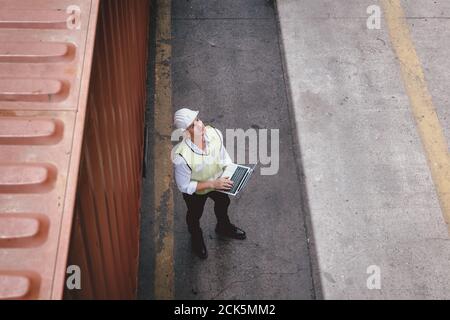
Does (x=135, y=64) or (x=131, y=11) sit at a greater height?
(x=131, y=11)

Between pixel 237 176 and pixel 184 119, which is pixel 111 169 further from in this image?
pixel 237 176

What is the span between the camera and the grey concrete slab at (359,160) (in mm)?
5586

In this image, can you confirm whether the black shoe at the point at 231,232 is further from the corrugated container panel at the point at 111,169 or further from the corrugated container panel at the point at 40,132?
the corrugated container panel at the point at 40,132

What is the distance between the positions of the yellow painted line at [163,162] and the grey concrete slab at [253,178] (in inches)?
3.4

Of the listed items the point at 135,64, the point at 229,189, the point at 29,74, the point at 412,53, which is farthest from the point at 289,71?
the point at 29,74

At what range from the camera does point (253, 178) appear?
6.31 m

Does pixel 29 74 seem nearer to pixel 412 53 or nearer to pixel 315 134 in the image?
pixel 315 134

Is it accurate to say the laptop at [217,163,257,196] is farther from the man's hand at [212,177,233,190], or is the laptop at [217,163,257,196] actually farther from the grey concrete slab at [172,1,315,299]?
the grey concrete slab at [172,1,315,299]

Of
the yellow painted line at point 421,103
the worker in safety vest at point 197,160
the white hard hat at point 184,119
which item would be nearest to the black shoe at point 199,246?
the worker in safety vest at point 197,160

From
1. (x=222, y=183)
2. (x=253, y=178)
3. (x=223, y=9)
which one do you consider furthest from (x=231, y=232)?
(x=223, y=9)

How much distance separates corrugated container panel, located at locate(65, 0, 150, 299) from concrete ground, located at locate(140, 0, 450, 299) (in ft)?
3.29

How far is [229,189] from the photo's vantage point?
15.8 feet

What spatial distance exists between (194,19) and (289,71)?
5.34ft
